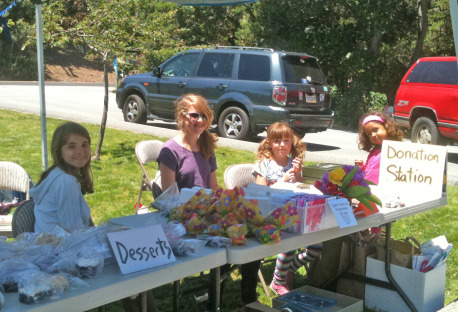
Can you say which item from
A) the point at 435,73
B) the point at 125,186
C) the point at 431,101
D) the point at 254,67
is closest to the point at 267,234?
the point at 125,186

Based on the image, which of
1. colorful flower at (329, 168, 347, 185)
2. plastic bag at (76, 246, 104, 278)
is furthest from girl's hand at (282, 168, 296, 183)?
plastic bag at (76, 246, 104, 278)

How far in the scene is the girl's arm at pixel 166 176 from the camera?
4.27 metres

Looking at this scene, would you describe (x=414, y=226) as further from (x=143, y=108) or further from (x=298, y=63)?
(x=143, y=108)

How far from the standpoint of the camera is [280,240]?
2754mm

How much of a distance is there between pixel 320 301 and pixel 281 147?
4.31 feet

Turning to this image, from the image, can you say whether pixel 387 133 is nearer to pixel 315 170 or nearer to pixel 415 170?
pixel 415 170

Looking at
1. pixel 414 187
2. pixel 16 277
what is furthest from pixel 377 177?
pixel 16 277

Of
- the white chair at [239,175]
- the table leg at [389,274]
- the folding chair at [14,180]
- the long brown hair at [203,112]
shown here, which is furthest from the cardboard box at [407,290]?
the folding chair at [14,180]

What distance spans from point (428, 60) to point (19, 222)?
34.3 ft

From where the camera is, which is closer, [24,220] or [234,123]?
[24,220]

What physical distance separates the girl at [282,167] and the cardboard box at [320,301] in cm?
45

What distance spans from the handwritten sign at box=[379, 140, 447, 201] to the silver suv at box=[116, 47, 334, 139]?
702cm

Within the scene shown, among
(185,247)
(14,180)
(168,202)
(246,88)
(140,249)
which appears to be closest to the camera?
(140,249)

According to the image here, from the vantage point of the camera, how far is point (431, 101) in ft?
38.9
